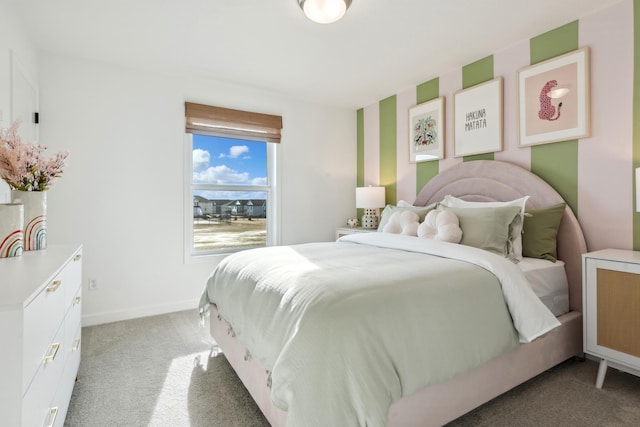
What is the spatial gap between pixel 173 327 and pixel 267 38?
8.44 feet

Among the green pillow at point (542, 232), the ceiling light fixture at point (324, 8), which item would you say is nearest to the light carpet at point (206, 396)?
the green pillow at point (542, 232)

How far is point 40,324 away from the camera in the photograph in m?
1.07

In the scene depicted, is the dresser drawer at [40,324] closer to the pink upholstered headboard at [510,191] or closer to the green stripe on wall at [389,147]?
the pink upholstered headboard at [510,191]

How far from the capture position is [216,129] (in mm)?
3580

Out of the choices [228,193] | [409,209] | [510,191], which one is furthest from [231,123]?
[510,191]

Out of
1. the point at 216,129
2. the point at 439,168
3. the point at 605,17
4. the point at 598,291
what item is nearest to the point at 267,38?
the point at 216,129

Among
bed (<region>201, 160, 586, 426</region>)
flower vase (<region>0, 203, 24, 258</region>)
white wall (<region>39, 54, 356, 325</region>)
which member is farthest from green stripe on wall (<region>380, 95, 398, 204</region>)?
flower vase (<region>0, 203, 24, 258</region>)

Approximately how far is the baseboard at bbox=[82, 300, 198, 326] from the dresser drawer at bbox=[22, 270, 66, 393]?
1892mm

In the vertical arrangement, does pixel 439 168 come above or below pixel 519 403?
above

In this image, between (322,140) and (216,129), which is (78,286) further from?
(322,140)

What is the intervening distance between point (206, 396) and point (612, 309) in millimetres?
2375

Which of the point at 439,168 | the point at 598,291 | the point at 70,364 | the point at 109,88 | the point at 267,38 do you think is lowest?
the point at 70,364

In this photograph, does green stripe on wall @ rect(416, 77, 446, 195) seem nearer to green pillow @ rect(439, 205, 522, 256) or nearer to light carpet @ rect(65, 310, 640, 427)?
green pillow @ rect(439, 205, 522, 256)

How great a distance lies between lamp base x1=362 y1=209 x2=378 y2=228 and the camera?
4047 mm
